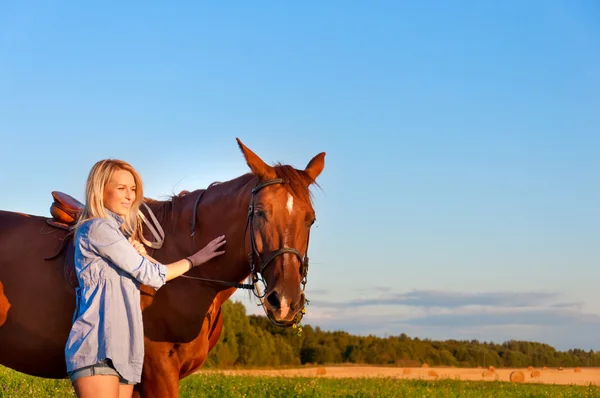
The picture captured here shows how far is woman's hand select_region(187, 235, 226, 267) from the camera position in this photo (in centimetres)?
514

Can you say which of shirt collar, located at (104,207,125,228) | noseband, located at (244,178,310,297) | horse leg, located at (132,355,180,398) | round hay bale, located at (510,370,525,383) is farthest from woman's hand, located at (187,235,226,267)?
round hay bale, located at (510,370,525,383)

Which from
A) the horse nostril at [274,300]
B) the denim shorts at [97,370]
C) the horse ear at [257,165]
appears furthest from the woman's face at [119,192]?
the horse nostril at [274,300]

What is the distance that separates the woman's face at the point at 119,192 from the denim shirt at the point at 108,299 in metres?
0.09

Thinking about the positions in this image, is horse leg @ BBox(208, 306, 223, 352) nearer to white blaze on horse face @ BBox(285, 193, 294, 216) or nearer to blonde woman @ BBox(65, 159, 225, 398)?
white blaze on horse face @ BBox(285, 193, 294, 216)

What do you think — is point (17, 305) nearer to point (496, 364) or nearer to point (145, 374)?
point (145, 374)

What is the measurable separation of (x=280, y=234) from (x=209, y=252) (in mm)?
693

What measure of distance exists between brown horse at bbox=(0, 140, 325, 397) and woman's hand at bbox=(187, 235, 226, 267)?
89 mm

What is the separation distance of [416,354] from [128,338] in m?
40.4

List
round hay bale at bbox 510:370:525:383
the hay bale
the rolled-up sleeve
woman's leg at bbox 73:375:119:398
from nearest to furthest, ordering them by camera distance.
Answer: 1. woman's leg at bbox 73:375:119:398
2. the rolled-up sleeve
3. round hay bale at bbox 510:370:525:383
4. the hay bale

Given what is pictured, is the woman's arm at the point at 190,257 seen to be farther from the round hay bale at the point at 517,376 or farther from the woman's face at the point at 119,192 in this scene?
the round hay bale at the point at 517,376

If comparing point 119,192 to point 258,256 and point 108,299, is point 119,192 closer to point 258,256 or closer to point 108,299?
point 108,299

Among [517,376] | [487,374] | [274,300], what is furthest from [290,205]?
[487,374]

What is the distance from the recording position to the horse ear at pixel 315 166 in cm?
567

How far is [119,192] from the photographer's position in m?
4.51
